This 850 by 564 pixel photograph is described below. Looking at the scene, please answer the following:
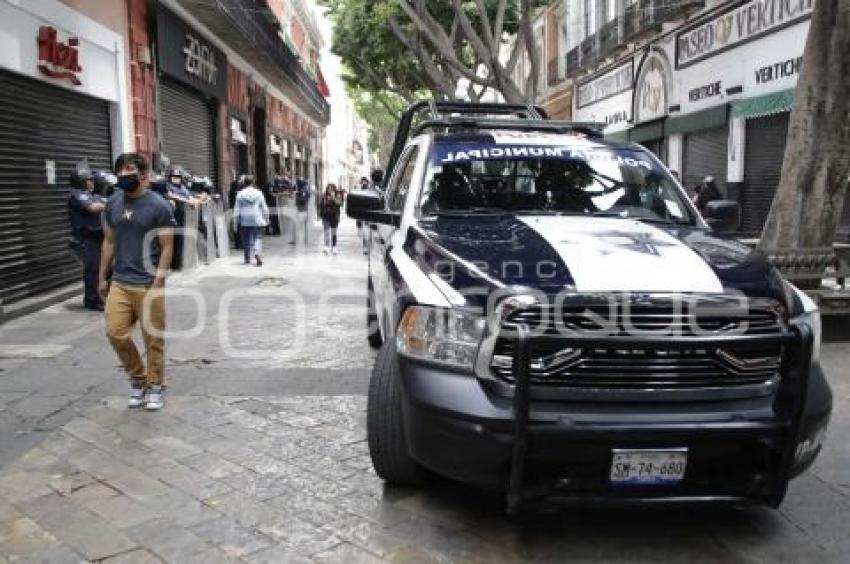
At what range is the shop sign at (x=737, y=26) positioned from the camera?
1393 centimetres

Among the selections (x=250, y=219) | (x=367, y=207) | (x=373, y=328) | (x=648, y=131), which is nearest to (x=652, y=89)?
(x=648, y=131)

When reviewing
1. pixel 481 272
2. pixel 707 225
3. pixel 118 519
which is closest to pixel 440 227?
pixel 481 272

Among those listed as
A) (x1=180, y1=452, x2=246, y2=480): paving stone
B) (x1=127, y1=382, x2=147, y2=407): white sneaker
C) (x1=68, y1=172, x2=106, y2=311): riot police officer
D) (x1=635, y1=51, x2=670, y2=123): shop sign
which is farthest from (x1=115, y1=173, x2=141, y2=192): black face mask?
(x1=635, y1=51, x2=670, y2=123): shop sign

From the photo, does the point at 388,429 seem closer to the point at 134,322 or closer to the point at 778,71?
the point at 134,322

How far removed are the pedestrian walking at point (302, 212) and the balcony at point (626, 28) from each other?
9879 mm

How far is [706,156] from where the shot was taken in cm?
1784

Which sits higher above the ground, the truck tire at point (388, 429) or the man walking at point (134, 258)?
the man walking at point (134, 258)

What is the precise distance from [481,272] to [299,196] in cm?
2077

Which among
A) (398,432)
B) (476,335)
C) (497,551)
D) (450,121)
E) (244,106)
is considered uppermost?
(244,106)

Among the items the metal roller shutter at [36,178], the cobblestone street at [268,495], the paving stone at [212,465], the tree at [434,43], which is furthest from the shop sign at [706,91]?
the paving stone at [212,465]

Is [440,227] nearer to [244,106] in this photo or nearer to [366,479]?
[366,479]

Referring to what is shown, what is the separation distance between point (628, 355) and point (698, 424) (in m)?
0.37

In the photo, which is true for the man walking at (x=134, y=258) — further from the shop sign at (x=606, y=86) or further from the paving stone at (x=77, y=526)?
the shop sign at (x=606, y=86)

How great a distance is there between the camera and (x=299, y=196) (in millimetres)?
23422
